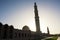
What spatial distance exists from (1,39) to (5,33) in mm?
2392

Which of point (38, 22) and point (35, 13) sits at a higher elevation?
point (35, 13)

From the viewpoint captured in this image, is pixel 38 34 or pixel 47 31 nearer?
pixel 38 34

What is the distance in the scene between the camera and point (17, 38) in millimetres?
31141

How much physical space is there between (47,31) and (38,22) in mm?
18551

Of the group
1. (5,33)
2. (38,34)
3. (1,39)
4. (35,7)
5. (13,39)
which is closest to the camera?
(1,39)

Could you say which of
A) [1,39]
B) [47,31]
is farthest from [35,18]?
[1,39]

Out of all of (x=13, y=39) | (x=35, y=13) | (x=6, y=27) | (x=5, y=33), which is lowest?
(x=13, y=39)

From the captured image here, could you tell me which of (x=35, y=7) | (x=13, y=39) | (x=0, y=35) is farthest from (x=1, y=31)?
(x=35, y=7)

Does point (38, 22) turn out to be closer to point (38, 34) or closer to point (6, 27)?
point (38, 34)

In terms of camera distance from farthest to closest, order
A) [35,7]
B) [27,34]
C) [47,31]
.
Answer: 1. [47,31]
2. [35,7]
3. [27,34]

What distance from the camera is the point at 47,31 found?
64.8 meters

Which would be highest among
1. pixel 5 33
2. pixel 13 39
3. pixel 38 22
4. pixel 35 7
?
pixel 35 7

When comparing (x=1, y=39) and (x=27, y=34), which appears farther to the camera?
(x=27, y=34)

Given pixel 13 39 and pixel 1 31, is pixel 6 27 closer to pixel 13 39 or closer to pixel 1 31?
pixel 1 31
